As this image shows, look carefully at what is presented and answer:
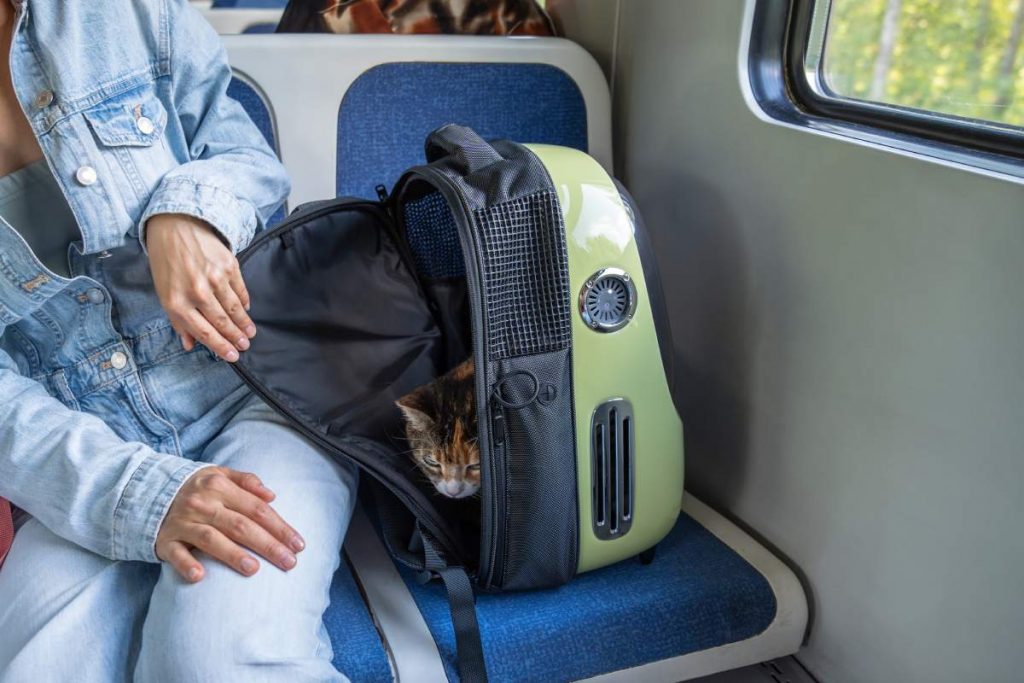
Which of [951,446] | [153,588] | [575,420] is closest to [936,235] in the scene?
[951,446]

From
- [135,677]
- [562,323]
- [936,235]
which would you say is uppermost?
[936,235]

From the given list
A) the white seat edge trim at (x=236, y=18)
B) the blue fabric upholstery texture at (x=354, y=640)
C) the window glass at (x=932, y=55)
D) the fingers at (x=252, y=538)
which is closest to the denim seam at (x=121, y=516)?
the fingers at (x=252, y=538)

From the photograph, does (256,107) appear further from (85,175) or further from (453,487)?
(453,487)

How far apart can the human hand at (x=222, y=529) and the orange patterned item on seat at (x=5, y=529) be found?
0.24m

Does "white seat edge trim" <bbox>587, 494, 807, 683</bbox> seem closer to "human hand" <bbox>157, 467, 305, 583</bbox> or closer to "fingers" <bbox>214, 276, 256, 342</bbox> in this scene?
"human hand" <bbox>157, 467, 305, 583</bbox>

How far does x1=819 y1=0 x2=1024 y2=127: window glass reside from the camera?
3.01 feet

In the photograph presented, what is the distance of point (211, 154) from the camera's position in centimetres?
107

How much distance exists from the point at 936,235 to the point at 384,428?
2.15ft

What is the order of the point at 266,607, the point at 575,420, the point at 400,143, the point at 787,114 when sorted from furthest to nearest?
the point at 400,143 → the point at 787,114 → the point at 575,420 → the point at 266,607

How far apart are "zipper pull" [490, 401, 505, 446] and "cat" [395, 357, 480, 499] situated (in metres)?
0.07

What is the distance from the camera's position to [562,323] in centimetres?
96

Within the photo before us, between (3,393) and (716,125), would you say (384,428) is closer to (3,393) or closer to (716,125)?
(3,393)

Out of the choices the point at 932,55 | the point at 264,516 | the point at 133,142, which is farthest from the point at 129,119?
the point at 932,55

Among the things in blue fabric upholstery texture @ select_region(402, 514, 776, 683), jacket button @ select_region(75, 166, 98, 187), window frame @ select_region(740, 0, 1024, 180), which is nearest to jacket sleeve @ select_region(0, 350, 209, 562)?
jacket button @ select_region(75, 166, 98, 187)
